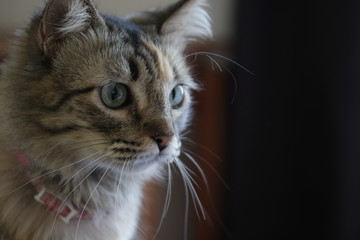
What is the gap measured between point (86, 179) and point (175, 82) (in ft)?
0.92

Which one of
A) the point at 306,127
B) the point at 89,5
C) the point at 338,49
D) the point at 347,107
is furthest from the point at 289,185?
the point at 89,5

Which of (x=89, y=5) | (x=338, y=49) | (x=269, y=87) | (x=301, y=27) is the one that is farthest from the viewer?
(x=269, y=87)

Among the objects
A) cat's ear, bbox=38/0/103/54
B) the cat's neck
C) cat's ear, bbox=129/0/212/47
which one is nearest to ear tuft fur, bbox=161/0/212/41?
cat's ear, bbox=129/0/212/47

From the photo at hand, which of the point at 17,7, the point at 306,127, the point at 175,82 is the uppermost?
the point at 17,7

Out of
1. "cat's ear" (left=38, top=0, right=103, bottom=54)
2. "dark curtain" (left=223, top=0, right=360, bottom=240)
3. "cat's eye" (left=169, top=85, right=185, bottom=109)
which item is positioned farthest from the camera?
"dark curtain" (left=223, top=0, right=360, bottom=240)

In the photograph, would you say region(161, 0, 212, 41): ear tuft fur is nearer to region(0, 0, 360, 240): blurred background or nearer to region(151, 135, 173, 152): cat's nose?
region(0, 0, 360, 240): blurred background

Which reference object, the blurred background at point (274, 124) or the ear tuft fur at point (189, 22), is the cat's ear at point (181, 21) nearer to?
the ear tuft fur at point (189, 22)

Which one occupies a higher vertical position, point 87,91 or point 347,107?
point 87,91

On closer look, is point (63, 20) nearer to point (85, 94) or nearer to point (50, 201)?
point (85, 94)

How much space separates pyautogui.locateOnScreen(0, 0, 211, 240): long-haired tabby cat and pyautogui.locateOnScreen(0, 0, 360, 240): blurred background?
0.46 meters

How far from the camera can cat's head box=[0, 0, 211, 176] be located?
0.84m

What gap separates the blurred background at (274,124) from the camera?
1465 mm

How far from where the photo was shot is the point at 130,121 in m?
0.86

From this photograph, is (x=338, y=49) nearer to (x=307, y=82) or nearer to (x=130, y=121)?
(x=307, y=82)
